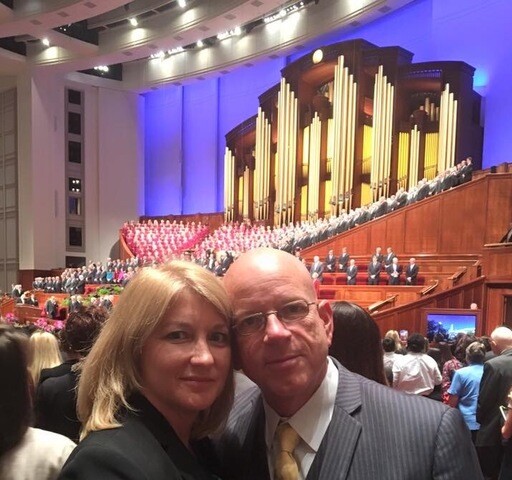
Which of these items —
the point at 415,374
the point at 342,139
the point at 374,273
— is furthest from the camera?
the point at 342,139

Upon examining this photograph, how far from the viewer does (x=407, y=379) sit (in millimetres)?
4332

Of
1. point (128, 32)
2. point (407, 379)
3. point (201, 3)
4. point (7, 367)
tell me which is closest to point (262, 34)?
point (201, 3)

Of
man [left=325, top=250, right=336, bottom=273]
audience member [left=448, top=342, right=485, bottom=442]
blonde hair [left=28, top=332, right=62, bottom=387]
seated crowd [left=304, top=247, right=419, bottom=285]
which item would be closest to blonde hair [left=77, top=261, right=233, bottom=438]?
blonde hair [left=28, top=332, right=62, bottom=387]

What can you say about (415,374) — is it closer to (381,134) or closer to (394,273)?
(394,273)

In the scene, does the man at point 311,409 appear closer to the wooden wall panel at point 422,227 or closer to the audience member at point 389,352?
the audience member at point 389,352

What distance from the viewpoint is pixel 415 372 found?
4.34 metres

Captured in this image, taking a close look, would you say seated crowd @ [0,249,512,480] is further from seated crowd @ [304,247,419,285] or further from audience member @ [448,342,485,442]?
seated crowd @ [304,247,419,285]

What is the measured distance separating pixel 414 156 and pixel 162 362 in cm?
1348

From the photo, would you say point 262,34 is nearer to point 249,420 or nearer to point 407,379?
point 407,379

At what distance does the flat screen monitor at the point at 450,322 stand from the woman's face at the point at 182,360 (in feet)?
22.6

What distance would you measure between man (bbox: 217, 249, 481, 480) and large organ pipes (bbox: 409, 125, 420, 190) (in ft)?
42.8

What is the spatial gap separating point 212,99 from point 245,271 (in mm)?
20490

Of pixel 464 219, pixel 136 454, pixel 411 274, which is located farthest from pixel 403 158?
pixel 136 454

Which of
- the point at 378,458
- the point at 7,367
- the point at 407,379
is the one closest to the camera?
the point at 378,458
